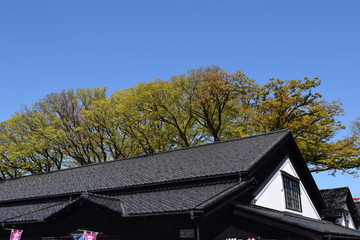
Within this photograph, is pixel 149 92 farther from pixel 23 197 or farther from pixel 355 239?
pixel 355 239

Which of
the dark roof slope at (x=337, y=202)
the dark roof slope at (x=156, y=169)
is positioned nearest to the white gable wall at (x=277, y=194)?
the dark roof slope at (x=156, y=169)

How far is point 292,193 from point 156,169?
6.81 meters

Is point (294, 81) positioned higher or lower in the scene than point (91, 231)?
higher

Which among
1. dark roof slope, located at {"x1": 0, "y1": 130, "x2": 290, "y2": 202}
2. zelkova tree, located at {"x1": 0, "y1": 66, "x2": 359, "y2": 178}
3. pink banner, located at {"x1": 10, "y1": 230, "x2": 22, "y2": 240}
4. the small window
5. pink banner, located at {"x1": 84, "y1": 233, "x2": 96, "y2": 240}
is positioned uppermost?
zelkova tree, located at {"x1": 0, "y1": 66, "x2": 359, "y2": 178}

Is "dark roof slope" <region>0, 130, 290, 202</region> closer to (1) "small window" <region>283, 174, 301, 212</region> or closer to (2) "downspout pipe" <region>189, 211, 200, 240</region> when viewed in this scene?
(1) "small window" <region>283, 174, 301, 212</region>

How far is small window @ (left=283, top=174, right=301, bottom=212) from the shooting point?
1621cm

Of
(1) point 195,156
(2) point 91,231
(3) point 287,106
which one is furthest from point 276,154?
Result: (3) point 287,106

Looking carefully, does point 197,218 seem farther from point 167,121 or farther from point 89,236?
point 167,121

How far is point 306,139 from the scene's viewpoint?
91.6 ft

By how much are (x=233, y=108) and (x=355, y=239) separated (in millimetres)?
18653

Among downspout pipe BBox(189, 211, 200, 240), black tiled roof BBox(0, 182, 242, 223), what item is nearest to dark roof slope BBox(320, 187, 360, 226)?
black tiled roof BBox(0, 182, 242, 223)

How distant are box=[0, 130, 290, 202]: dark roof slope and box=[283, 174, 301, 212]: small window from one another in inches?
85.1

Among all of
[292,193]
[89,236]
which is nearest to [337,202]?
Answer: [292,193]

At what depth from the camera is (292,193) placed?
16859 mm
